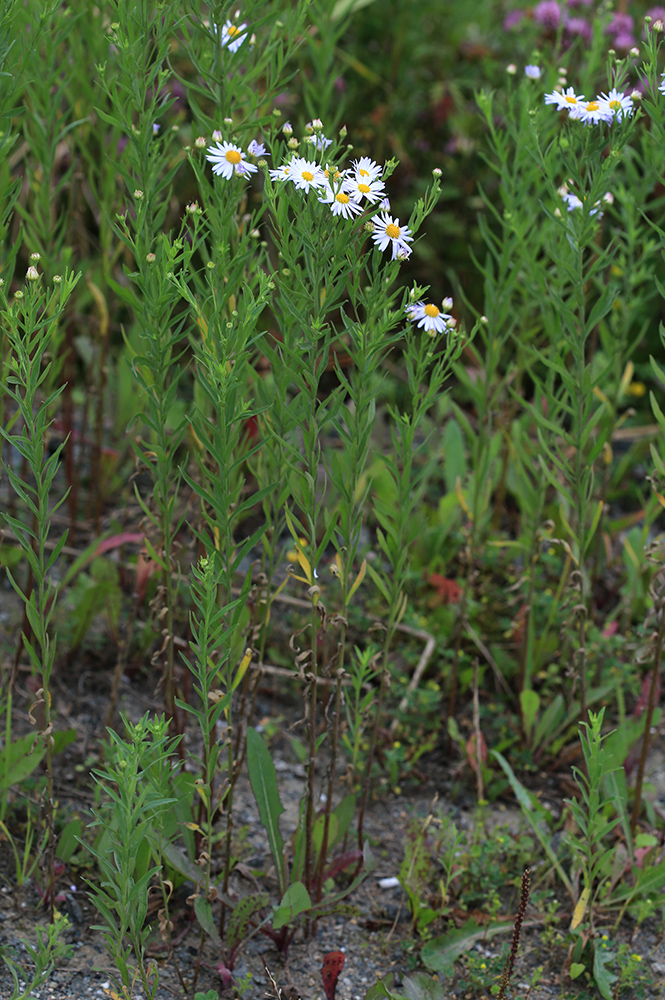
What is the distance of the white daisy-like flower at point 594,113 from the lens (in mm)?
1850

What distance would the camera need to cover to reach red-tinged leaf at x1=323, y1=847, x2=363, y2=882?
6.72 feet

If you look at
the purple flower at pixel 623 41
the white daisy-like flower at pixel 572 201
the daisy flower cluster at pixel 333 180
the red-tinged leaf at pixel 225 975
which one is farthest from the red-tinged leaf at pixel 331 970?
the purple flower at pixel 623 41

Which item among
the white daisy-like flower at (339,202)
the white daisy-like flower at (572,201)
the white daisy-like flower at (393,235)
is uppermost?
the white daisy-like flower at (572,201)

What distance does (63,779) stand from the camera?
227 cm

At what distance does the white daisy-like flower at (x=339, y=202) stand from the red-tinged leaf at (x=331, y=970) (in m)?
1.37

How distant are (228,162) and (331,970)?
1.52 metres

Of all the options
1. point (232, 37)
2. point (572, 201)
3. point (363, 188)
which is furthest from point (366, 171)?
point (572, 201)

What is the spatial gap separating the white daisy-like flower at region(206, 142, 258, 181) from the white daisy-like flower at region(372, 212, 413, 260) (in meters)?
0.26

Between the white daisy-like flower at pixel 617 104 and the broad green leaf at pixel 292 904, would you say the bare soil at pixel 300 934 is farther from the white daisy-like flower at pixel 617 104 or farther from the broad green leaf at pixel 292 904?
the white daisy-like flower at pixel 617 104

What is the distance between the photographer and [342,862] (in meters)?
2.06

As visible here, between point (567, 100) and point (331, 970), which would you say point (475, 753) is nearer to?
point (331, 970)

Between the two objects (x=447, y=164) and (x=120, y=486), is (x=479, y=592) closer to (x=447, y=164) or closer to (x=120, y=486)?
(x=120, y=486)

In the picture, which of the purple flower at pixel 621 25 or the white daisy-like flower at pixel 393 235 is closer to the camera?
the white daisy-like flower at pixel 393 235

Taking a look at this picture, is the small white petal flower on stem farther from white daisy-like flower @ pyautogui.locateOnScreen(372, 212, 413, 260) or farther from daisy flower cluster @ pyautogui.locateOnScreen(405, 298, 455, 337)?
daisy flower cluster @ pyautogui.locateOnScreen(405, 298, 455, 337)
